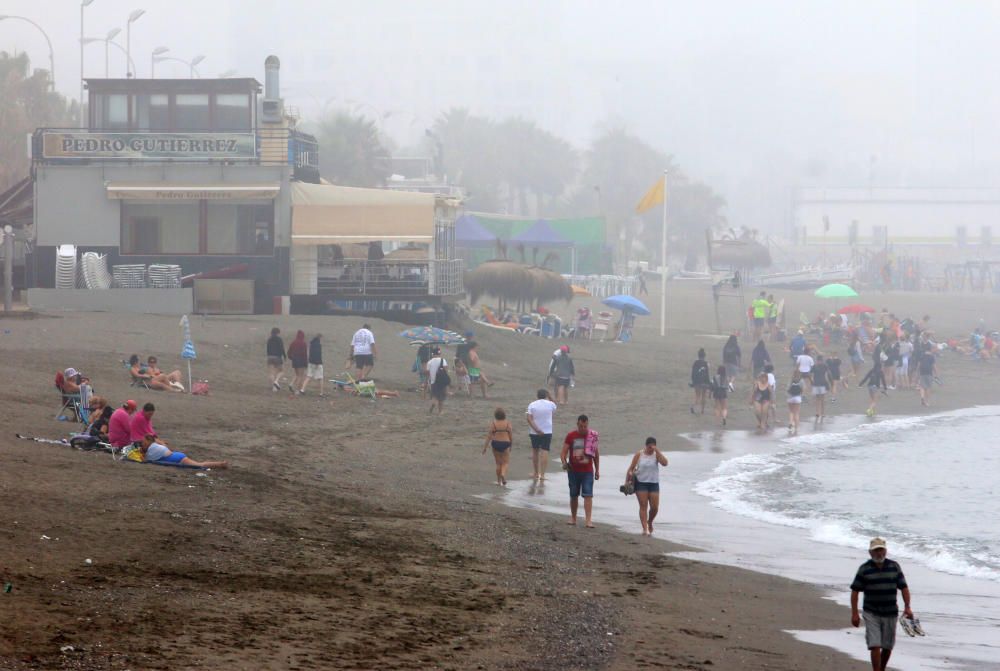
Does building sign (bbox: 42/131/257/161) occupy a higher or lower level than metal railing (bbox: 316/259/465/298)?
higher

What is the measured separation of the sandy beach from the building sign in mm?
13286

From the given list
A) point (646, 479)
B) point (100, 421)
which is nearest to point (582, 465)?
point (646, 479)

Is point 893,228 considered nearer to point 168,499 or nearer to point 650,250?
point 650,250

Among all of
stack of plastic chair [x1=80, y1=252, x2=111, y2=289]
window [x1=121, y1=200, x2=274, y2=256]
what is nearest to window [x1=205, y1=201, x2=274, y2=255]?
window [x1=121, y1=200, x2=274, y2=256]

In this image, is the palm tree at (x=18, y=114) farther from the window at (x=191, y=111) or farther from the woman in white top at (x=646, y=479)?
the woman in white top at (x=646, y=479)

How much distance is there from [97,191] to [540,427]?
22.2 metres

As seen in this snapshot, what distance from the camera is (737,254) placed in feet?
212

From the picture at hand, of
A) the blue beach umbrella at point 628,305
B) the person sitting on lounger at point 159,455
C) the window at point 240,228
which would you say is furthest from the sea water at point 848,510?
the window at point 240,228

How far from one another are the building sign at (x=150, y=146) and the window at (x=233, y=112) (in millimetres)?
1352

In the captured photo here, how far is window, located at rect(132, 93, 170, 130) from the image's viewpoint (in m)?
38.0

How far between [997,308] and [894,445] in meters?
37.5

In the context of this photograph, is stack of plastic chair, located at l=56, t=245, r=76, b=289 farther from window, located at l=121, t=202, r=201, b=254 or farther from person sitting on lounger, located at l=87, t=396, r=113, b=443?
person sitting on lounger, located at l=87, t=396, r=113, b=443

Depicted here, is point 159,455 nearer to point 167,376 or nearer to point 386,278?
point 167,376

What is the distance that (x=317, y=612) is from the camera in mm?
10094
